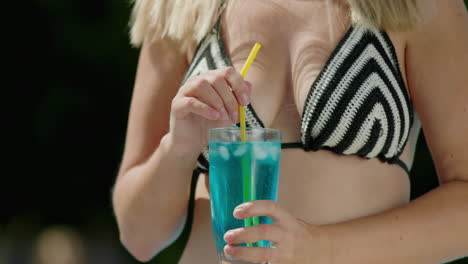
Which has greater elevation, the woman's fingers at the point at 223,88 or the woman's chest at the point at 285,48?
the woman's chest at the point at 285,48

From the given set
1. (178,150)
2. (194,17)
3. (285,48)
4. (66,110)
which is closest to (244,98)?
(178,150)

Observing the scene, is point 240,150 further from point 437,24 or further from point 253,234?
point 437,24

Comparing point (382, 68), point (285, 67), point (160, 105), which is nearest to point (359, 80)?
point (382, 68)

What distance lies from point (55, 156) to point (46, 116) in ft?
0.92

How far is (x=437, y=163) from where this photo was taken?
1.71 metres

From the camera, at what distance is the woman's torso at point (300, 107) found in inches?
66.1

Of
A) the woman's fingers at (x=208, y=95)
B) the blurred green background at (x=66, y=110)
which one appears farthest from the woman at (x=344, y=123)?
the blurred green background at (x=66, y=110)

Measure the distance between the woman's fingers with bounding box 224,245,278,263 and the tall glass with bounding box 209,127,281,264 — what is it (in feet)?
0.19

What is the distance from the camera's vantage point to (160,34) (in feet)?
6.30

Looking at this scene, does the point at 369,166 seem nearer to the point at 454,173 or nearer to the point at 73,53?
the point at 454,173

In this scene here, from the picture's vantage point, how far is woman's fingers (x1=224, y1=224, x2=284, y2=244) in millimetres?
1261

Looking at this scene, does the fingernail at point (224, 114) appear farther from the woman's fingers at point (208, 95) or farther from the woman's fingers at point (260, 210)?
the woman's fingers at point (260, 210)

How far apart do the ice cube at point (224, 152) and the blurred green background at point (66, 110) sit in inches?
121

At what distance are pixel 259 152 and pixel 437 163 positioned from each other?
22.8 inches
